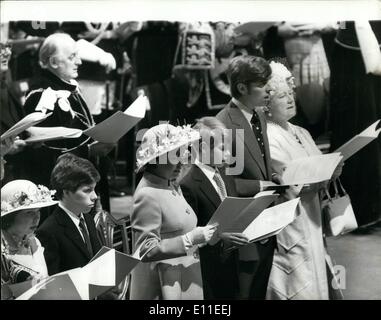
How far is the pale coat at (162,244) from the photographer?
4.49 metres

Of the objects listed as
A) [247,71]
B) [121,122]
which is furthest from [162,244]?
[247,71]

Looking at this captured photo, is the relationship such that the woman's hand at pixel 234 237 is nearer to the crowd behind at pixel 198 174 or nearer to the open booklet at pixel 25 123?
the crowd behind at pixel 198 174

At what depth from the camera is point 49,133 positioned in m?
4.54

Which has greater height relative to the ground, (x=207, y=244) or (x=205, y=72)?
(x=205, y=72)

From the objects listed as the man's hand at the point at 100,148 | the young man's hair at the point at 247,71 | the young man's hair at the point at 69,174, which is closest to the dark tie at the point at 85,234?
the young man's hair at the point at 69,174

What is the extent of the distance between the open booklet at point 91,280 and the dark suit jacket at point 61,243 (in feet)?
0.15

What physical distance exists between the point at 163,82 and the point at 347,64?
1.03 meters

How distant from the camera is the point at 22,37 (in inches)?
178

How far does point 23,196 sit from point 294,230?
1505mm

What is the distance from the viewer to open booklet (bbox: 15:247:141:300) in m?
4.45

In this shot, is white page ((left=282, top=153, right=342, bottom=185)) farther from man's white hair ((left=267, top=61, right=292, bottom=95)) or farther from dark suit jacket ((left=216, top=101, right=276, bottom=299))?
man's white hair ((left=267, top=61, right=292, bottom=95))

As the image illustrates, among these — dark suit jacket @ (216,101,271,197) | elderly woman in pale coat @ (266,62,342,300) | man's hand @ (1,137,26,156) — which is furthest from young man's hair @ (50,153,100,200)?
elderly woman in pale coat @ (266,62,342,300)
